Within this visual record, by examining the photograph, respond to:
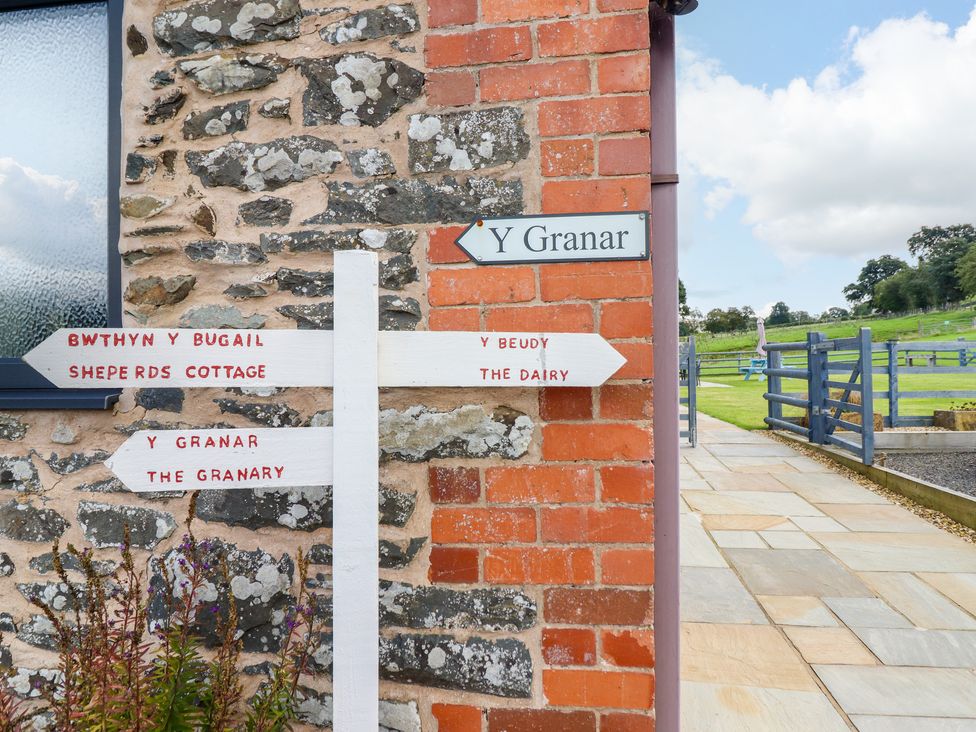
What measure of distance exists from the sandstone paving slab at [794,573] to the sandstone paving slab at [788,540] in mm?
89

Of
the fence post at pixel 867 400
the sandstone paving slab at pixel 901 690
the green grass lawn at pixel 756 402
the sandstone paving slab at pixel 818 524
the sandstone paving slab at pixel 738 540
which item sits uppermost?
the fence post at pixel 867 400

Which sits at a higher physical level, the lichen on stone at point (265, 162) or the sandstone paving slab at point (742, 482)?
the lichen on stone at point (265, 162)

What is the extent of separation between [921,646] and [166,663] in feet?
9.74

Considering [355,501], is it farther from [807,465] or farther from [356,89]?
[807,465]

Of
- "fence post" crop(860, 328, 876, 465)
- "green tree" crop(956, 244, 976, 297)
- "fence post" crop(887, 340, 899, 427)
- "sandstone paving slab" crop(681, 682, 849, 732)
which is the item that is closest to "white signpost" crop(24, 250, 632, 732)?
"sandstone paving slab" crop(681, 682, 849, 732)

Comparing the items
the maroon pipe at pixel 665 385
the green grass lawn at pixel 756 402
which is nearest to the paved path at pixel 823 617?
the maroon pipe at pixel 665 385

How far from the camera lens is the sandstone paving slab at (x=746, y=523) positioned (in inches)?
164

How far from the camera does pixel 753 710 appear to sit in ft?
6.75

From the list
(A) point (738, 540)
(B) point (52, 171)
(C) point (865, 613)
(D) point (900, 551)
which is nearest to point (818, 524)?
(D) point (900, 551)

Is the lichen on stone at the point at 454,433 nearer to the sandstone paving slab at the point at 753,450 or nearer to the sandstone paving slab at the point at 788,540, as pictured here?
the sandstone paving slab at the point at 788,540

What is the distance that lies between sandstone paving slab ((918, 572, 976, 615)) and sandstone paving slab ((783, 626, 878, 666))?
31.5 inches

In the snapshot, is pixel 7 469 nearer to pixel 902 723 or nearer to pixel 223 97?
pixel 223 97

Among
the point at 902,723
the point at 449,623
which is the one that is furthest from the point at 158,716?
the point at 902,723

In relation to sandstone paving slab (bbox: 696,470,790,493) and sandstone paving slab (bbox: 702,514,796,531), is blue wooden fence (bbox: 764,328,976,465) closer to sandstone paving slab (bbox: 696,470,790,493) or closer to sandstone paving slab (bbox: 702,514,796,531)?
sandstone paving slab (bbox: 696,470,790,493)
